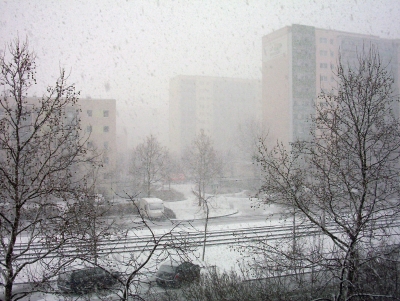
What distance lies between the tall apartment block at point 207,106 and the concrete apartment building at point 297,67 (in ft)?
66.5

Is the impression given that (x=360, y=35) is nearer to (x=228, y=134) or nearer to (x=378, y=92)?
(x=228, y=134)

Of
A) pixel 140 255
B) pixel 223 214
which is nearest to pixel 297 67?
pixel 223 214

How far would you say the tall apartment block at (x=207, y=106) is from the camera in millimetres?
47406

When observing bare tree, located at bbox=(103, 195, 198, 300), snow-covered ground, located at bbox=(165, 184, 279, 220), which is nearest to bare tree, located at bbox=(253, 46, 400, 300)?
bare tree, located at bbox=(103, 195, 198, 300)

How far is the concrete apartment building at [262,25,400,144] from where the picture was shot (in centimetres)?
2408

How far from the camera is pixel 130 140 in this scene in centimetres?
3095

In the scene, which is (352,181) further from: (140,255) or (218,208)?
(218,208)

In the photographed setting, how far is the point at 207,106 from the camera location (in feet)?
162

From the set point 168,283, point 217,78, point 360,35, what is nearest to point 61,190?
point 168,283

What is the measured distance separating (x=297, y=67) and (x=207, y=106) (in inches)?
1007

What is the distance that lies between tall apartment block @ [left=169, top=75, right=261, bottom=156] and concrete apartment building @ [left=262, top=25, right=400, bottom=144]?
20263 mm

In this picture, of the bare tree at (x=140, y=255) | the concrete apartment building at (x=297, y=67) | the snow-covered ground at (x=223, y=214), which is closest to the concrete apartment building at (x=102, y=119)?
the snow-covered ground at (x=223, y=214)

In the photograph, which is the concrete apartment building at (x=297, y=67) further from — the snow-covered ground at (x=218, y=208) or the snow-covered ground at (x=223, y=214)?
the snow-covered ground at (x=218, y=208)

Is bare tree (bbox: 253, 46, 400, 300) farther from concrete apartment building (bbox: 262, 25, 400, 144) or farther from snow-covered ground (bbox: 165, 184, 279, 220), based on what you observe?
concrete apartment building (bbox: 262, 25, 400, 144)
